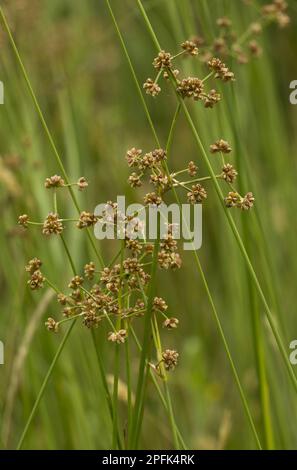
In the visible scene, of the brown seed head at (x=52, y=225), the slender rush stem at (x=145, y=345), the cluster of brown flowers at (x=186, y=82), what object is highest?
the cluster of brown flowers at (x=186, y=82)

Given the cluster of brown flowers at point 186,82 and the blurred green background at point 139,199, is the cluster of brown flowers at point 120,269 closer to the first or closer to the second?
the cluster of brown flowers at point 186,82

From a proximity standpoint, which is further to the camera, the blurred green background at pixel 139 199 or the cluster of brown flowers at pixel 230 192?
the blurred green background at pixel 139 199

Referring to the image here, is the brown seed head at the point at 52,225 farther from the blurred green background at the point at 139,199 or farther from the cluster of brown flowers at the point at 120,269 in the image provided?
the blurred green background at the point at 139,199

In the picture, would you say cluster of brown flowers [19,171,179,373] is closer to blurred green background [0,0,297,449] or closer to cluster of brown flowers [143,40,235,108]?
cluster of brown flowers [143,40,235,108]

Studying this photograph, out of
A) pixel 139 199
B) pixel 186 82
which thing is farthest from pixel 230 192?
pixel 139 199

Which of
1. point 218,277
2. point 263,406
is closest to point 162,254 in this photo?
point 263,406

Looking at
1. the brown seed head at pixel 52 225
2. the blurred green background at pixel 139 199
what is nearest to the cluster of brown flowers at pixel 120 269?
the brown seed head at pixel 52 225

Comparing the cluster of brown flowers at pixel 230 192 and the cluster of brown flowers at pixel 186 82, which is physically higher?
the cluster of brown flowers at pixel 186 82

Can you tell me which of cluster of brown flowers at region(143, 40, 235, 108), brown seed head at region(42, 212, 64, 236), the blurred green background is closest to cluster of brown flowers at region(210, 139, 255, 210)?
cluster of brown flowers at region(143, 40, 235, 108)
